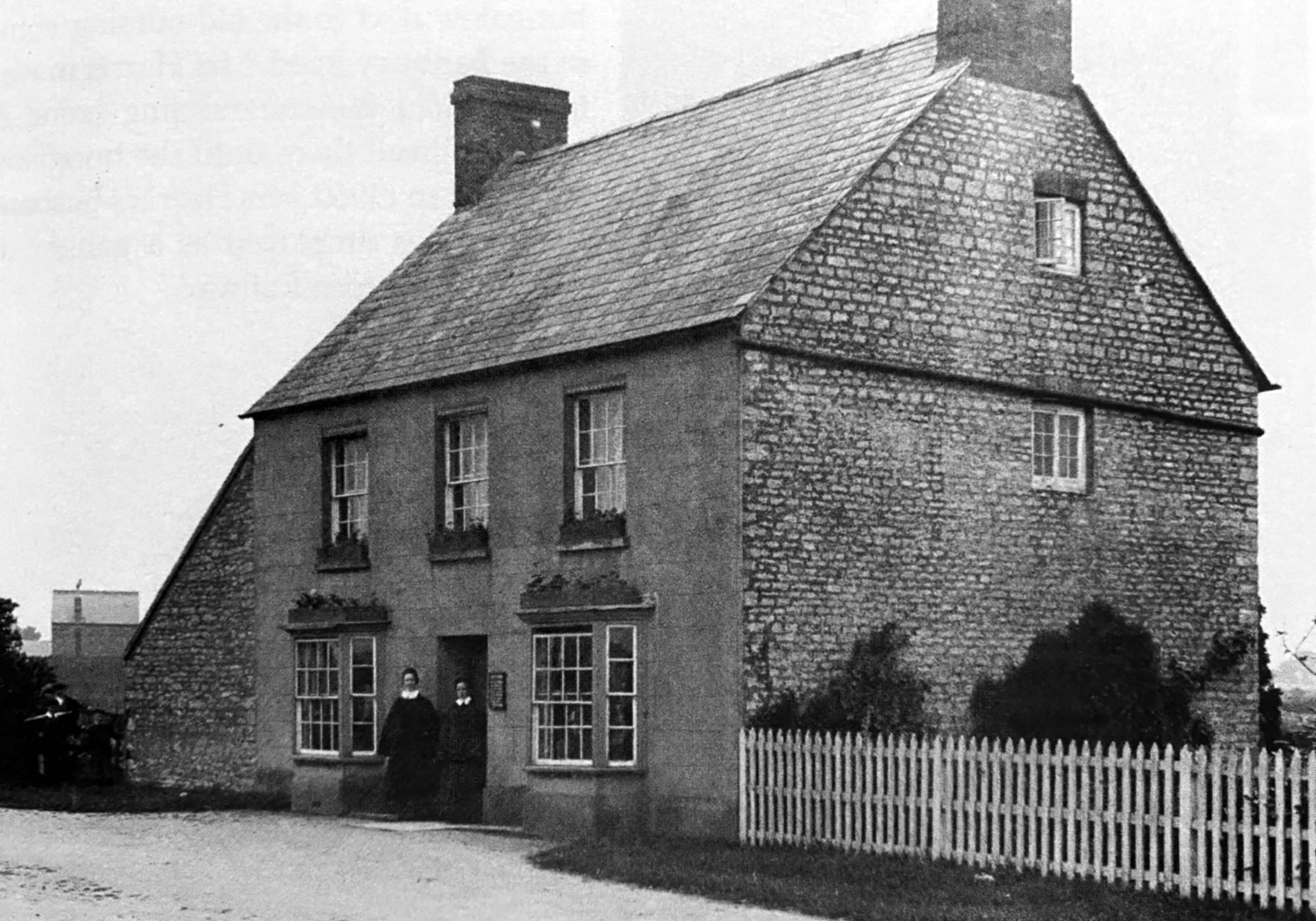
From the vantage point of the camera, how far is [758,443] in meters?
22.0

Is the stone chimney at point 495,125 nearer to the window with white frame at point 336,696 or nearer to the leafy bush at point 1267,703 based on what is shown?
the window with white frame at point 336,696

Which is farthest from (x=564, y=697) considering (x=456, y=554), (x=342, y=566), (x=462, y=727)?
(x=342, y=566)

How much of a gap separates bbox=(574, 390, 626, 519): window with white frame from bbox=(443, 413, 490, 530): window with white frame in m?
1.80

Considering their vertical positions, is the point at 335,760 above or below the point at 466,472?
below

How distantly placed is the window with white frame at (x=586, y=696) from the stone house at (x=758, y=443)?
5 cm

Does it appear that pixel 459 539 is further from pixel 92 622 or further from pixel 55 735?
pixel 92 622

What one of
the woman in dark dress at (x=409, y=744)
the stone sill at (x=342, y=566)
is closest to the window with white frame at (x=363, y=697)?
the stone sill at (x=342, y=566)

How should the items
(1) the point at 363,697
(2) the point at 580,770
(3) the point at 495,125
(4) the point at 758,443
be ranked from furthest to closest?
(3) the point at 495,125
(1) the point at 363,697
(2) the point at 580,770
(4) the point at 758,443

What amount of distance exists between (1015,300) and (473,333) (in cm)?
712

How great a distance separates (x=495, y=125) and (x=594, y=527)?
11182mm

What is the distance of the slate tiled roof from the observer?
23.5 meters

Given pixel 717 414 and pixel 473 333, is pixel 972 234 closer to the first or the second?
pixel 717 414

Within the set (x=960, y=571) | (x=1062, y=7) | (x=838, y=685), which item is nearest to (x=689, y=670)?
(x=838, y=685)

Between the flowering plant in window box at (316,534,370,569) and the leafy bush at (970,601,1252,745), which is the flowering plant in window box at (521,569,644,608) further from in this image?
the leafy bush at (970,601,1252,745)
